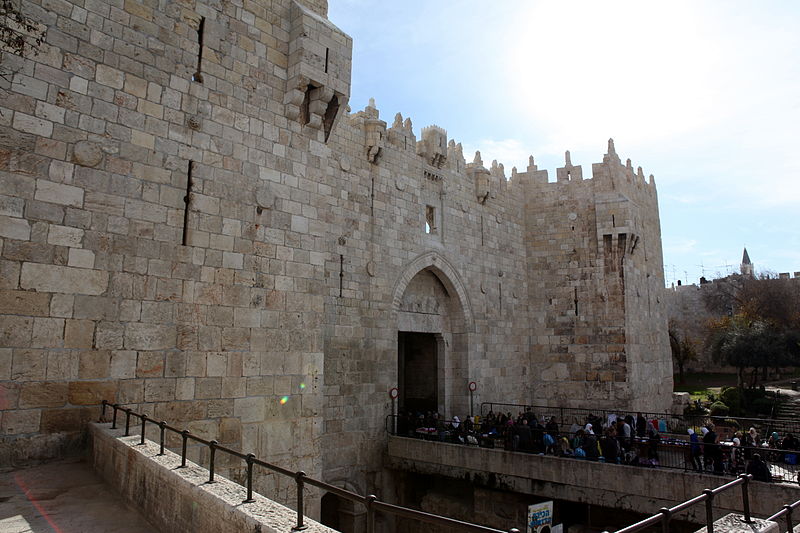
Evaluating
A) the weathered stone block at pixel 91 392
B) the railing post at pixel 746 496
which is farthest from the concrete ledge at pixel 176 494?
the railing post at pixel 746 496

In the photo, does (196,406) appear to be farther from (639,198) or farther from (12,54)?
(639,198)

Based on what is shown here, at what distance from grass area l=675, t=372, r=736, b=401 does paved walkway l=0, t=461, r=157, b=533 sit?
34.6 m

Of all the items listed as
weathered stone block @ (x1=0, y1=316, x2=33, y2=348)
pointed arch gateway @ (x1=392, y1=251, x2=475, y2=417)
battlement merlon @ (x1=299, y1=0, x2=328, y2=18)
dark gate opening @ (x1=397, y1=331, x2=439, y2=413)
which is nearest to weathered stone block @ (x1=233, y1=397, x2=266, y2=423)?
weathered stone block @ (x1=0, y1=316, x2=33, y2=348)

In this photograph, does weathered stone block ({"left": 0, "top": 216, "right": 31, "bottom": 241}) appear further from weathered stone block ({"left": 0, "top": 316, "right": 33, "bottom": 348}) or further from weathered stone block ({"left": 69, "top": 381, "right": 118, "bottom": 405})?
weathered stone block ({"left": 69, "top": 381, "right": 118, "bottom": 405})

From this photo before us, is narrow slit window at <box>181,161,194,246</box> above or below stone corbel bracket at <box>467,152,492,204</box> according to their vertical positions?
below

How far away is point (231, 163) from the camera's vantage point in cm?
718

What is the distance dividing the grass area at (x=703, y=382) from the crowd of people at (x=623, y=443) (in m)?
23.5

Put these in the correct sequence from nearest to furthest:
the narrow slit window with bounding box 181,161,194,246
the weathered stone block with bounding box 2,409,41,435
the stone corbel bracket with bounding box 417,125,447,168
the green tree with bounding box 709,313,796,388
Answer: the weathered stone block with bounding box 2,409,41,435 < the narrow slit window with bounding box 181,161,194,246 < the stone corbel bracket with bounding box 417,125,447,168 < the green tree with bounding box 709,313,796,388

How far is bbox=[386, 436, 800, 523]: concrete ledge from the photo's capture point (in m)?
9.01

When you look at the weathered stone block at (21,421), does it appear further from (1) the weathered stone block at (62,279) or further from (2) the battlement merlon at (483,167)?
(2) the battlement merlon at (483,167)

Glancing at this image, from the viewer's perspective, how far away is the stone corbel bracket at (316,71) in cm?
791

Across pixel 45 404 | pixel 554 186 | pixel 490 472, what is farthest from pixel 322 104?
pixel 554 186

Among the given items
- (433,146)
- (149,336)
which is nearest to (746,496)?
(149,336)

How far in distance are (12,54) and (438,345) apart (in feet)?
41.2
